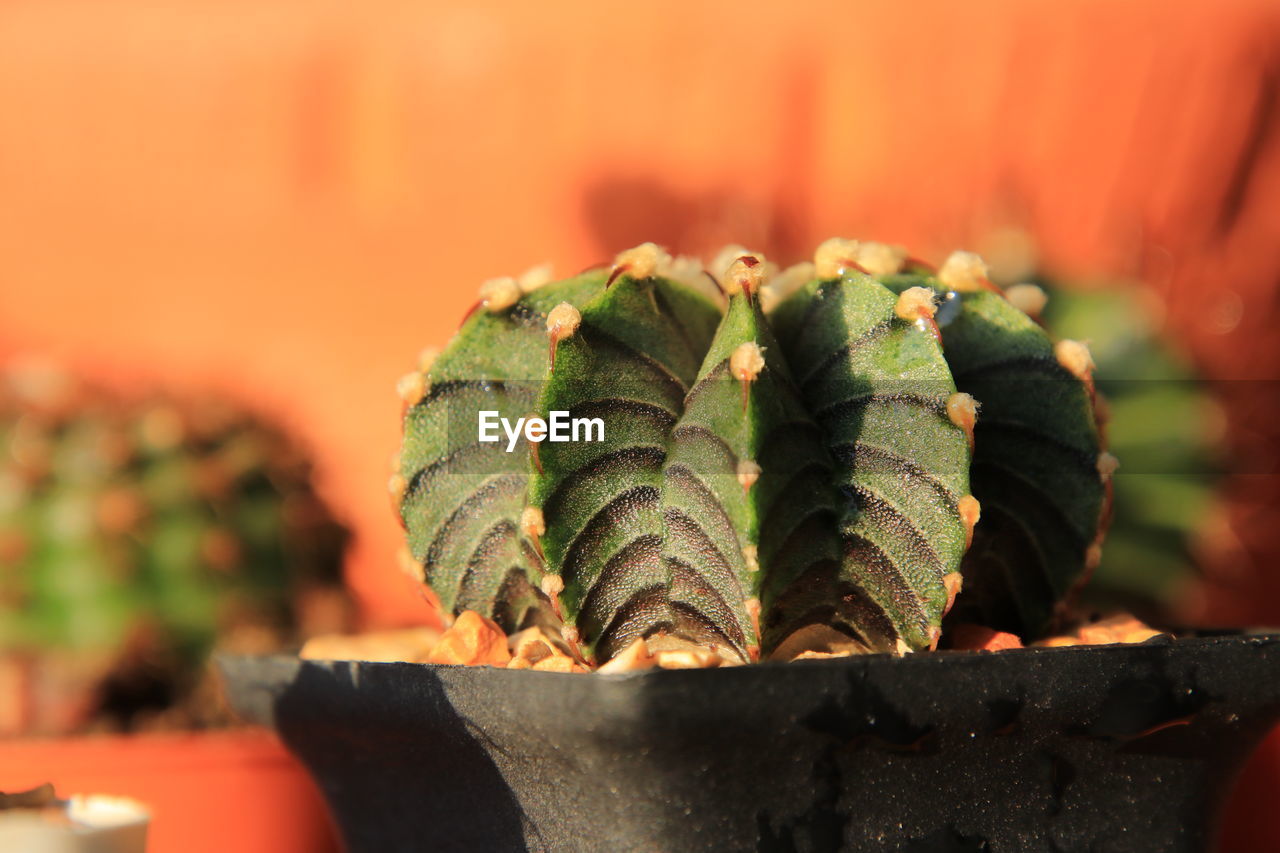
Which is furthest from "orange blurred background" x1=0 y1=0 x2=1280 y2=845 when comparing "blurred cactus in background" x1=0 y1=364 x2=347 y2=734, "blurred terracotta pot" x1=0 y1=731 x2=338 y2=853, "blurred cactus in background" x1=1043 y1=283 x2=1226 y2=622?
"blurred terracotta pot" x1=0 y1=731 x2=338 y2=853

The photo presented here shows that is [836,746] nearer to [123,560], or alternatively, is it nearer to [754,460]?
[754,460]

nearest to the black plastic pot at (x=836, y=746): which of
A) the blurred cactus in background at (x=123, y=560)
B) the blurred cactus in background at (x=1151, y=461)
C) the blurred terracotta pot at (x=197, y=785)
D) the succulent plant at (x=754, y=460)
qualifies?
the succulent plant at (x=754, y=460)

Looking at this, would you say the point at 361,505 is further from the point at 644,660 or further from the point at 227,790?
the point at 644,660

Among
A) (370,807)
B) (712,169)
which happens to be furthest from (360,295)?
(370,807)

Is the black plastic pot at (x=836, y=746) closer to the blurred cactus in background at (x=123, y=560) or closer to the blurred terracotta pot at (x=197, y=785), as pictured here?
the blurred terracotta pot at (x=197, y=785)

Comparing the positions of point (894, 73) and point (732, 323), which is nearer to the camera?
point (732, 323)

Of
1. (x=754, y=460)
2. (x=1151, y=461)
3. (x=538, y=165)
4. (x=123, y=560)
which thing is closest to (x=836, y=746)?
(x=754, y=460)

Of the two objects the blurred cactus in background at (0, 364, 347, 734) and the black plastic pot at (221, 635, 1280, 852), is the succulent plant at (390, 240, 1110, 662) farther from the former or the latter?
the blurred cactus in background at (0, 364, 347, 734)
